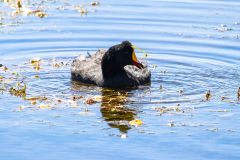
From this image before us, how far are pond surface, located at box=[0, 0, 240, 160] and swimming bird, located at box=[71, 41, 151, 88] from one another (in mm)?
239

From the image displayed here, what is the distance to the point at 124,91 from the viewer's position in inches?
591

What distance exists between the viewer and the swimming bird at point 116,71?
15.3m

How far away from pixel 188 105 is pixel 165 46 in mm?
4766

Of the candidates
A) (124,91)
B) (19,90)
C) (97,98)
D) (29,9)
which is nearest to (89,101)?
(97,98)

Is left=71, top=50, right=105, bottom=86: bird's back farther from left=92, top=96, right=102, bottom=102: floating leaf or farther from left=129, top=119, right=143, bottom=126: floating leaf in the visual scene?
left=129, top=119, right=143, bottom=126: floating leaf

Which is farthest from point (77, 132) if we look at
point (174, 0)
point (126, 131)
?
point (174, 0)

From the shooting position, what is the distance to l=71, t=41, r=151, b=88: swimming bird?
15.3 m

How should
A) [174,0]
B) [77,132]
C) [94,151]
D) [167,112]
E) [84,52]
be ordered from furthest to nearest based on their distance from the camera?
[174,0], [84,52], [167,112], [77,132], [94,151]

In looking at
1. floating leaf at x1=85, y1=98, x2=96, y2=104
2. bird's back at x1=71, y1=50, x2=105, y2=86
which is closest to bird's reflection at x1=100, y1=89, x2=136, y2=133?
floating leaf at x1=85, y1=98, x2=96, y2=104

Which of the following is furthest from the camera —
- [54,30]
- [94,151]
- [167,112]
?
[54,30]

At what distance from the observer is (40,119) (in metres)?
12.9

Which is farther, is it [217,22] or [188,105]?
[217,22]

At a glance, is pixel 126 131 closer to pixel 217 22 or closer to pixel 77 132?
pixel 77 132

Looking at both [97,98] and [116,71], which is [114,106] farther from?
[116,71]
